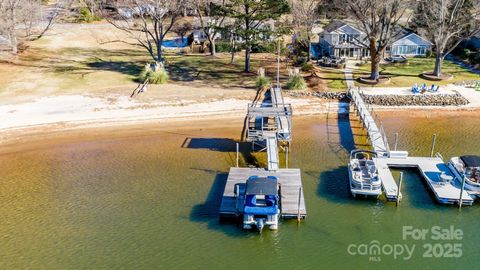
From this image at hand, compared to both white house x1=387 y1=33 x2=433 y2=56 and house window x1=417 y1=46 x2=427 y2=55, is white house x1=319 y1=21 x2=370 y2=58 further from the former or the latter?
house window x1=417 y1=46 x2=427 y2=55

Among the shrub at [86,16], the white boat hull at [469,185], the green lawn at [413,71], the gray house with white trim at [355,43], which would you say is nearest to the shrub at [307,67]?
the green lawn at [413,71]

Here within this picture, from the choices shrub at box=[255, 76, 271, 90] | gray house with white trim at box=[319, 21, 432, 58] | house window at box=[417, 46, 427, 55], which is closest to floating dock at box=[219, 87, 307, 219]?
shrub at box=[255, 76, 271, 90]

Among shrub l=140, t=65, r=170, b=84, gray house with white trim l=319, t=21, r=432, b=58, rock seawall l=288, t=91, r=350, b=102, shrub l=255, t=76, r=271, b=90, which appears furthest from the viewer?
gray house with white trim l=319, t=21, r=432, b=58

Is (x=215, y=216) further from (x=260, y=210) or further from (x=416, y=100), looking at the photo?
(x=416, y=100)

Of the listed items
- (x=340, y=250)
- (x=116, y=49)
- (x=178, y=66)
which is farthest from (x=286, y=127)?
(x=116, y=49)

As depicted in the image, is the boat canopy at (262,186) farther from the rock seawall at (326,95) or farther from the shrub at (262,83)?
the shrub at (262,83)

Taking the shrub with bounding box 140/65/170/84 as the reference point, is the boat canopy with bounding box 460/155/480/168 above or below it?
below

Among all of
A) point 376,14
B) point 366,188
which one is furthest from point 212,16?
point 366,188

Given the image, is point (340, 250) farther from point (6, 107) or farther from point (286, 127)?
point (6, 107)
